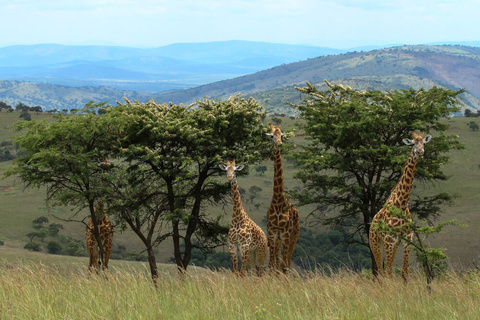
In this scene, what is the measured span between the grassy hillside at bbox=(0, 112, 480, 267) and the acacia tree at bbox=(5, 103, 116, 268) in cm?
3279

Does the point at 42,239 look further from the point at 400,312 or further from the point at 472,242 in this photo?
the point at 400,312

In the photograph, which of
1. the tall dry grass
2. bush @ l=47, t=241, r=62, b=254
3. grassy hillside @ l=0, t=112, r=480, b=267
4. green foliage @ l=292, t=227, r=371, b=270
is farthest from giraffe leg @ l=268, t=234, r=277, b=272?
bush @ l=47, t=241, r=62, b=254

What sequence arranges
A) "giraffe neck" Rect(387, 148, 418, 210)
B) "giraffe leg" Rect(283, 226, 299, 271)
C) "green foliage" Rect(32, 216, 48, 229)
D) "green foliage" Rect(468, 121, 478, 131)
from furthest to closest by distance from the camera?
"green foliage" Rect(468, 121, 478, 131)
"green foliage" Rect(32, 216, 48, 229)
"giraffe leg" Rect(283, 226, 299, 271)
"giraffe neck" Rect(387, 148, 418, 210)

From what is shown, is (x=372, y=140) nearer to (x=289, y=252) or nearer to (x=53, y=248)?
(x=289, y=252)

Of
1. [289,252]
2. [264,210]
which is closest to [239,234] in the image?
[289,252]

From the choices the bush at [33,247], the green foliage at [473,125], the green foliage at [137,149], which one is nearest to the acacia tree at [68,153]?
the green foliage at [137,149]

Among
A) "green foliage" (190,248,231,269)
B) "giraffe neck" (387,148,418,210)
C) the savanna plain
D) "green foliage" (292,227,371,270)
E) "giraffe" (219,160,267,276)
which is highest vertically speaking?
"giraffe neck" (387,148,418,210)

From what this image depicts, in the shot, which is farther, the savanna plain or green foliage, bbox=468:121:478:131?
green foliage, bbox=468:121:478:131

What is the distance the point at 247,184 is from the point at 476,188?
35921mm

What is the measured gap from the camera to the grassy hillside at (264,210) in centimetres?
5950

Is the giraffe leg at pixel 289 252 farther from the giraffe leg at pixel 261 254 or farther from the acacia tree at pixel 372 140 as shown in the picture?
the acacia tree at pixel 372 140

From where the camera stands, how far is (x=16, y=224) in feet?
222

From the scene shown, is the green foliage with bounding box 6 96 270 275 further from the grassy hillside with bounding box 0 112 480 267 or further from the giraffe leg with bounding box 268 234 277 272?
the grassy hillside with bounding box 0 112 480 267

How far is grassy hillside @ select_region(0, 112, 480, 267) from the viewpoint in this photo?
59500 millimetres
